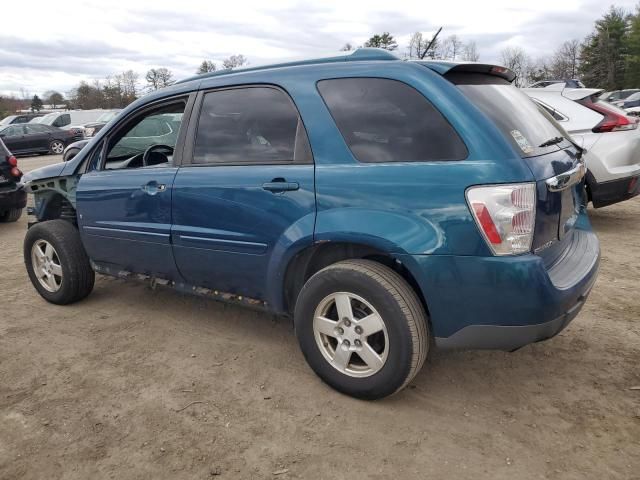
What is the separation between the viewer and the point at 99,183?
3887mm

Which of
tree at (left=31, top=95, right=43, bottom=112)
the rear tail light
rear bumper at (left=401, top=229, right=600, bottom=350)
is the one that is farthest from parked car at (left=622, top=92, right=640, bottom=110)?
tree at (left=31, top=95, right=43, bottom=112)

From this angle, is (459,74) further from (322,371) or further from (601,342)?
(601,342)

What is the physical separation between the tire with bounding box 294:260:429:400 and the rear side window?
0.59 metres

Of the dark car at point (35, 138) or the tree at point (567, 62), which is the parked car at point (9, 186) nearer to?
the dark car at point (35, 138)

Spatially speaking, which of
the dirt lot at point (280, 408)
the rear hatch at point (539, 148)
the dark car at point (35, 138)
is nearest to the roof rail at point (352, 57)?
the rear hatch at point (539, 148)

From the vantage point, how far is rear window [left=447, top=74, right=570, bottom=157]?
8.37ft

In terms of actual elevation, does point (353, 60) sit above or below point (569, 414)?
above

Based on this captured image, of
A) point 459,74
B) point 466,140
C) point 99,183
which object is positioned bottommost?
point 99,183

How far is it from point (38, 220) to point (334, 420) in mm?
3421

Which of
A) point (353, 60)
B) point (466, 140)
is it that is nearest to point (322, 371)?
point (466, 140)

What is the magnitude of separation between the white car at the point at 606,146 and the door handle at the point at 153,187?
4.42 meters

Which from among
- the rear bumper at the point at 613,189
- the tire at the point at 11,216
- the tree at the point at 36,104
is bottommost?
the tire at the point at 11,216

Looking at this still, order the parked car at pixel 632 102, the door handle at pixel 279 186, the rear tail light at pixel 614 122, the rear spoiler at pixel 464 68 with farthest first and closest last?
the parked car at pixel 632 102 → the rear tail light at pixel 614 122 → the door handle at pixel 279 186 → the rear spoiler at pixel 464 68

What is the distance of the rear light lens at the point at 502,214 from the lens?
7.61 ft
